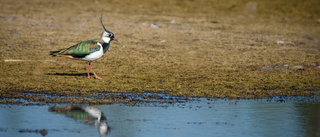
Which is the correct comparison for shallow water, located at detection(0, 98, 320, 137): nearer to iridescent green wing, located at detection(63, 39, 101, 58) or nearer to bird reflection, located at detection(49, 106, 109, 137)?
bird reflection, located at detection(49, 106, 109, 137)

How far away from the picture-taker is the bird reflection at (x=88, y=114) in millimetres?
7164

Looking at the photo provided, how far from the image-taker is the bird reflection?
7.16 metres

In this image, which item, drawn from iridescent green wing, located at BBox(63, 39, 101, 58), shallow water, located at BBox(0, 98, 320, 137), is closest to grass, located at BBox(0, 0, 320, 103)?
iridescent green wing, located at BBox(63, 39, 101, 58)

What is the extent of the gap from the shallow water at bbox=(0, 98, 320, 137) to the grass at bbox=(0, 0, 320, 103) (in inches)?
40.6

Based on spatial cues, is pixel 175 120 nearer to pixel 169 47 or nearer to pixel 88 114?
pixel 88 114

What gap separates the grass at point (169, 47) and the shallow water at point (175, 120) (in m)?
1.03

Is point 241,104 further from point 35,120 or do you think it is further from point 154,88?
point 35,120

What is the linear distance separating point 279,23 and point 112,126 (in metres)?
14.0

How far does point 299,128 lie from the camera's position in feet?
23.6

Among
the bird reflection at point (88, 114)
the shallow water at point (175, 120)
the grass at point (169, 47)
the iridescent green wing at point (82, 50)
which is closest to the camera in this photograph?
the shallow water at point (175, 120)

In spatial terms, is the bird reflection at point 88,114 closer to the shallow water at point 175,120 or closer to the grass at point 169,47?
the shallow water at point 175,120

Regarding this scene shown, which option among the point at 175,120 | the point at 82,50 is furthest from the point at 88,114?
the point at 82,50

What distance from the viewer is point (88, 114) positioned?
25.6 ft

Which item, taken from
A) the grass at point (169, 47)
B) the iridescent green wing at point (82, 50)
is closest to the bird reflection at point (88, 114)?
the grass at point (169, 47)
